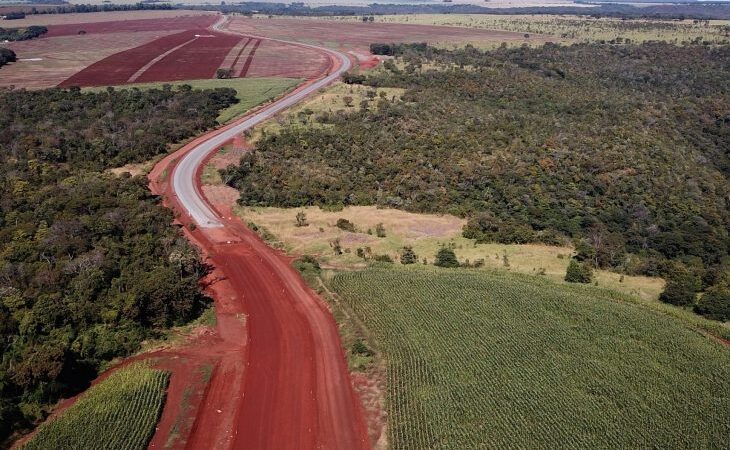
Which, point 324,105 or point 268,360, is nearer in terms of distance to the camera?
point 268,360

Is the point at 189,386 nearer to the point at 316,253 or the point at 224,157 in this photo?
the point at 316,253

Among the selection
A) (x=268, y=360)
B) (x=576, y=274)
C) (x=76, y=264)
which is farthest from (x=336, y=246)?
(x=76, y=264)

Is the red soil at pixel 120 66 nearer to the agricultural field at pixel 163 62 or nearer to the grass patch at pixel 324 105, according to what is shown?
the agricultural field at pixel 163 62

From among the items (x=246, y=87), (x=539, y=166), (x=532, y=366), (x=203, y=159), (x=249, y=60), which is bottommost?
(x=532, y=366)

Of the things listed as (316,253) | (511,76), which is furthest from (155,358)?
(511,76)

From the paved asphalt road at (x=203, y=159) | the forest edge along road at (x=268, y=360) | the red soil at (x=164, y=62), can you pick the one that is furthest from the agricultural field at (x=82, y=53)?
the forest edge along road at (x=268, y=360)

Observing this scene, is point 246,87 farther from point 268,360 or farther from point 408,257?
point 268,360

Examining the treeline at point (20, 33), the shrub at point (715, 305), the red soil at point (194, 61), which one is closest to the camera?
the shrub at point (715, 305)
